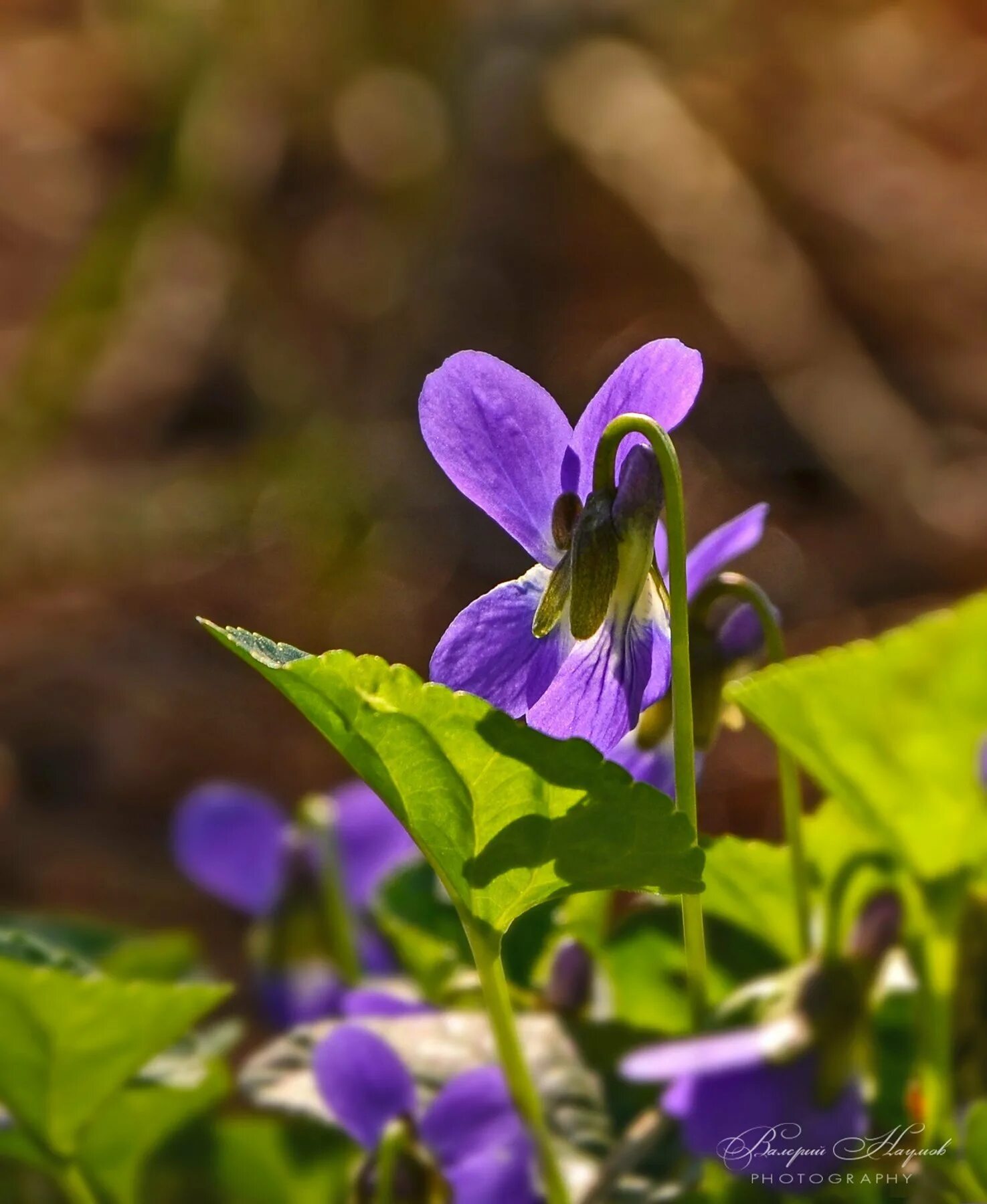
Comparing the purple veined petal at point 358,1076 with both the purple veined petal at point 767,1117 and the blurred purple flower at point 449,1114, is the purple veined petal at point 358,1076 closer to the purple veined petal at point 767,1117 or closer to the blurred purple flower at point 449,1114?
the blurred purple flower at point 449,1114

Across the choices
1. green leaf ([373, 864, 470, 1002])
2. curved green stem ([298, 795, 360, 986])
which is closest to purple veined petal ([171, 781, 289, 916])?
curved green stem ([298, 795, 360, 986])

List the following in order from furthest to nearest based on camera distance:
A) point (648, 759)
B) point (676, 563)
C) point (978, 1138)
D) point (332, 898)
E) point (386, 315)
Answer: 1. point (386, 315)
2. point (332, 898)
3. point (648, 759)
4. point (978, 1138)
5. point (676, 563)

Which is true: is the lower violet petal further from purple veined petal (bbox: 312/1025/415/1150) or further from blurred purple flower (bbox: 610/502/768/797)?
purple veined petal (bbox: 312/1025/415/1150)

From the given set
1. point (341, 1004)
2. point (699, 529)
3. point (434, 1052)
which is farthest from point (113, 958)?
point (699, 529)

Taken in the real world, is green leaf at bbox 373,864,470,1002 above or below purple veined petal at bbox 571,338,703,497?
below

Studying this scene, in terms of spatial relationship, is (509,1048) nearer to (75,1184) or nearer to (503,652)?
(503,652)

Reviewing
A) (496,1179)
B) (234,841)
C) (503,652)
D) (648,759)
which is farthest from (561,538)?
(234,841)
